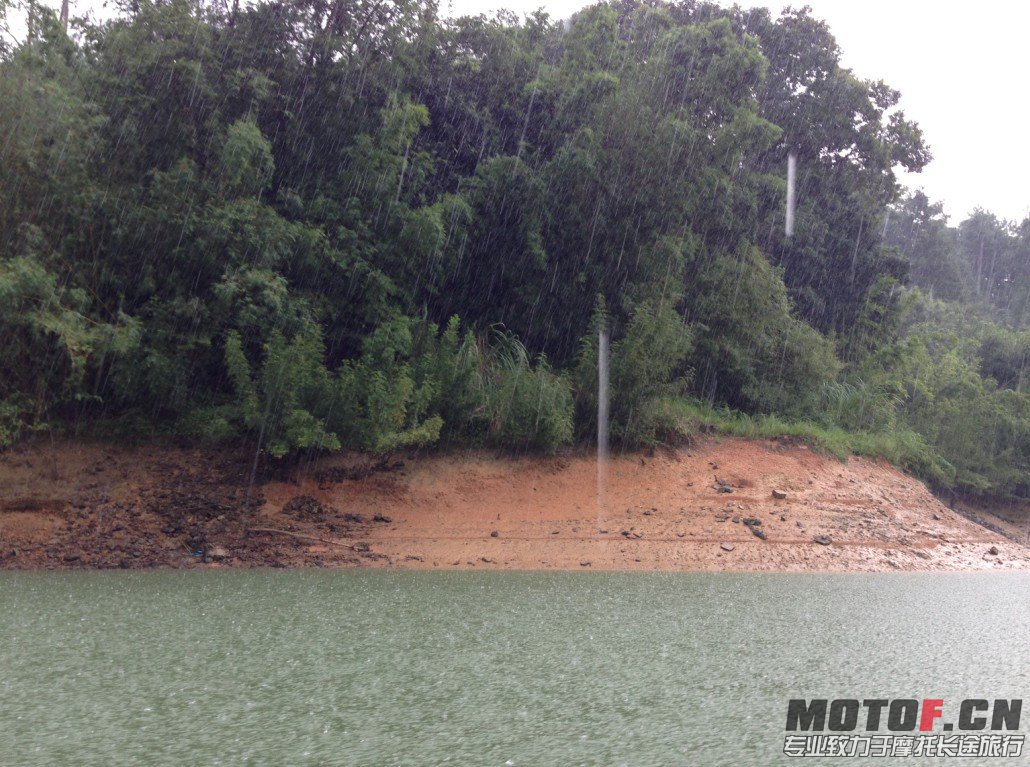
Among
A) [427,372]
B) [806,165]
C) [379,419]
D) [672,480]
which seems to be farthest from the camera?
[806,165]

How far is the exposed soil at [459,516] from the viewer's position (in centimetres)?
1109

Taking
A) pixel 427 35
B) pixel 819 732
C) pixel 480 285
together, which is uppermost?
pixel 427 35

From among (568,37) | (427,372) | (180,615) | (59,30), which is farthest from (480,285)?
(180,615)

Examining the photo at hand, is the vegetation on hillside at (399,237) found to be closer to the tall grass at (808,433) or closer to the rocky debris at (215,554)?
the tall grass at (808,433)

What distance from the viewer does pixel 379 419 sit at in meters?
11.7

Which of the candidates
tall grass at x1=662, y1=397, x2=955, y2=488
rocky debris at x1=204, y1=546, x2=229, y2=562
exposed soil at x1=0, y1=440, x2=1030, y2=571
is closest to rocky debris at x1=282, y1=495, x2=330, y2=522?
exposed soil at x1=0, y1=440, x2=1030, y2=571

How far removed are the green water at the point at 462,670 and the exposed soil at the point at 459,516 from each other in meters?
3.16

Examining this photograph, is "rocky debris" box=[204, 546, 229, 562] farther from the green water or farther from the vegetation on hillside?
the green water

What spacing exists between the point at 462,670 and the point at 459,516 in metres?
8.11

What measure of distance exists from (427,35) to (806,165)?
12.6 m

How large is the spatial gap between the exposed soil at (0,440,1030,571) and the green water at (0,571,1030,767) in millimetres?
3160

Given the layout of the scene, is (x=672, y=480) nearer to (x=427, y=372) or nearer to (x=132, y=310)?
(x=427, y=372)

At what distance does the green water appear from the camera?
10.8 feet

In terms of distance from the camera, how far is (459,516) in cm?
1257
